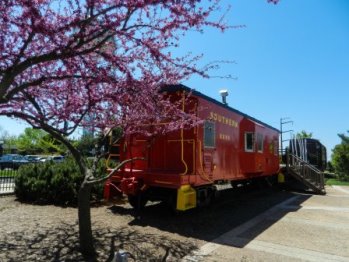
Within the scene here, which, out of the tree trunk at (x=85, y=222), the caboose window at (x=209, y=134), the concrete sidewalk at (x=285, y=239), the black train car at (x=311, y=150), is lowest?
the concrete sidewalk at (x=285, y=239)

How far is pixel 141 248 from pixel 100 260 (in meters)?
1.01

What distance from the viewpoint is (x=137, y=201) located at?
10.3 metres

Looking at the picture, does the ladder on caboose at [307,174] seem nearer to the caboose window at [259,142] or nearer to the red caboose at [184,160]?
the caboose window at [259,142]

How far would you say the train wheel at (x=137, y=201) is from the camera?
10.1m

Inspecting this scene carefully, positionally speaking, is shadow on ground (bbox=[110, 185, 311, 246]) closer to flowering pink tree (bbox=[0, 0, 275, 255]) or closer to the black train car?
flowering pink tree (bbox=[0, 0, 275, 255])

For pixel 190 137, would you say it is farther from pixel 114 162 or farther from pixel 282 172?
pixel 282 172

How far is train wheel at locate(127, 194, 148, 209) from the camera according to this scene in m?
10.1

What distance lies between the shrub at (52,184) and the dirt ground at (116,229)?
15.9 inches

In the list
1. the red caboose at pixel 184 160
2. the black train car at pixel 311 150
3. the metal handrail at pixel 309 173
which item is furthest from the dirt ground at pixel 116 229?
the black train car at pixel 311 150

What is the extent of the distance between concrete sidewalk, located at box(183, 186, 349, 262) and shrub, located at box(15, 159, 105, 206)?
4.72 metres

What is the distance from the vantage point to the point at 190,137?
9633mm

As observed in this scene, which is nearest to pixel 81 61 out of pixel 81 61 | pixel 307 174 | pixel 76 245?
pixel 81 61

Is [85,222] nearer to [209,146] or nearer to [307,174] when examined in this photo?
[209,146]

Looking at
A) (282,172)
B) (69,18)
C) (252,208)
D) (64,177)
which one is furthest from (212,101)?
(282,172)
